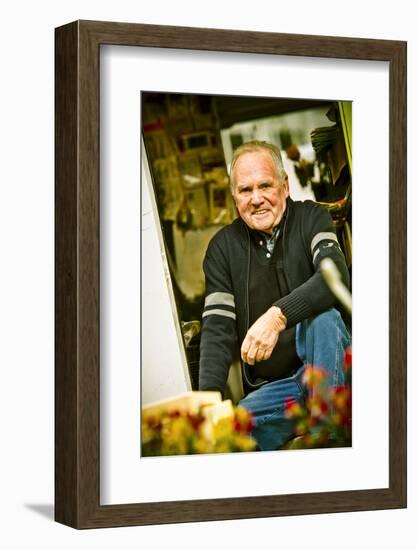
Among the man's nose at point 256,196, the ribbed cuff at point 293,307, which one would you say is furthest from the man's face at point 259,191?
the ribbed cuff at point 293,307

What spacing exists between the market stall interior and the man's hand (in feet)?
0.22

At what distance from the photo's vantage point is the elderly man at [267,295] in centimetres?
313

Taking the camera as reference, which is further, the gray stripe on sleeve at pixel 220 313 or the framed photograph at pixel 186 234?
the gray stripe on sleeve at pixel 220 313

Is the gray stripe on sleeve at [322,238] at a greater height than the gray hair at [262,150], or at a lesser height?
lesser

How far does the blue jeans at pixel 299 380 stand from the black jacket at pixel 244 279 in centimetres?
3

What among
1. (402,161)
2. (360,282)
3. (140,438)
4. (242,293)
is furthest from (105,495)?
(402,161)

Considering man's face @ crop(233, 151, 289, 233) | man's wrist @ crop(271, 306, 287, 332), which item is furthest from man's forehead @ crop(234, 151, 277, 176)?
man's wrist @ crop(271, 306, 287, 332)

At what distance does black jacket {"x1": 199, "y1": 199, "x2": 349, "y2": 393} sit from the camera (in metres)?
3.12

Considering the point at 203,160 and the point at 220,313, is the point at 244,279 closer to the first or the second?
the point at 220,313

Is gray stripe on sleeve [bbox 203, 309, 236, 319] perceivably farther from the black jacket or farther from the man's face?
the man's face

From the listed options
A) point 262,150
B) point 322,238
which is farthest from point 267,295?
point 262,150

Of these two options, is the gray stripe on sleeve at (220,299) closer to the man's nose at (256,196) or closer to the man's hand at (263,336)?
the man's hand at (263,336)

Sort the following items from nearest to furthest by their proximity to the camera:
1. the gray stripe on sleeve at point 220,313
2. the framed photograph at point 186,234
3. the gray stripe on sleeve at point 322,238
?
the framed photograph at point 186,234, the gray stripe on sleeve at point 220,313, the gray stripe on sleeve at point 322,238

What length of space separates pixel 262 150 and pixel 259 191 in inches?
3.1
